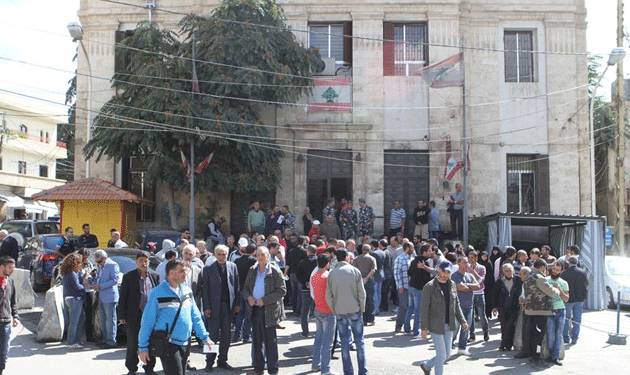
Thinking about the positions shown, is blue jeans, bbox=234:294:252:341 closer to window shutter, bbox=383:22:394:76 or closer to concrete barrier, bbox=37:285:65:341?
concrete barrier, bbox=37:285:65:341

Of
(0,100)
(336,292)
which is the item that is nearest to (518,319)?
(336,292)

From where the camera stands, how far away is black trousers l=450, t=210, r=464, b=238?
2358 centimetres

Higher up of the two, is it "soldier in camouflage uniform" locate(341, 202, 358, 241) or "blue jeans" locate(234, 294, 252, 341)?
"soldier in camouflage uniform" locate(341, 202, 358, 241)

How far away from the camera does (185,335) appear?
7.22m

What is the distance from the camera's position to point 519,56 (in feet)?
86.5

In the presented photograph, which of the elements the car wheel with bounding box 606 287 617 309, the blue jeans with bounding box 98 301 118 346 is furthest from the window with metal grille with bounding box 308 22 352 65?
the blue jeans with bounding box 98 301 118 346

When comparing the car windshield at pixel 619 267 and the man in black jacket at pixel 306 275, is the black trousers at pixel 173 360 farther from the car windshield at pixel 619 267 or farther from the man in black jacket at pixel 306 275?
the car windshield at pixel 619 267

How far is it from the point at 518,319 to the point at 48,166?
47.9 metres

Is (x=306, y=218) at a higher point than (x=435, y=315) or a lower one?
higher

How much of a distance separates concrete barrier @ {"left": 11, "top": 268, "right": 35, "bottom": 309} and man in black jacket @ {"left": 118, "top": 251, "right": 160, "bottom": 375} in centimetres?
598

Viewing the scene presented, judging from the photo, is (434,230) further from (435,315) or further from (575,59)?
(435,315)

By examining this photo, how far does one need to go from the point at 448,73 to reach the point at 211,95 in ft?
25.7

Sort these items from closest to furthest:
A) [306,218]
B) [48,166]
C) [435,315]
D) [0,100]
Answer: [435,315] → [306,218] → [0,100] → [48,166]

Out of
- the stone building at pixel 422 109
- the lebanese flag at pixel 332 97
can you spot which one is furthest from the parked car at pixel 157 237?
the lebanese flag at pixel 332 97
